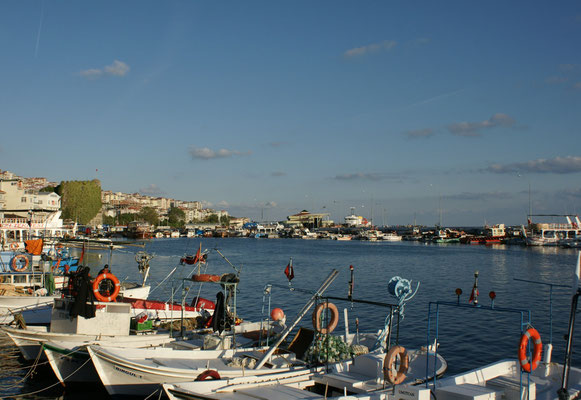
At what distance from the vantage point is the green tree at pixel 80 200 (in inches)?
5098

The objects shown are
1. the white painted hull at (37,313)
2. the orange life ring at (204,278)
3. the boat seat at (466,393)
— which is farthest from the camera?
the white painted hull at (37,313)

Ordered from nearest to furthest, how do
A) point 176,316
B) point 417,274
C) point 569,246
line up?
point 176,316
point 417,274
point 569,246

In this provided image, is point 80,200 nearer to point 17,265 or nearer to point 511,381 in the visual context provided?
point 17,265

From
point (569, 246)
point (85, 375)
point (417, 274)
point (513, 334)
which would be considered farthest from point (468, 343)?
point (569, 246)

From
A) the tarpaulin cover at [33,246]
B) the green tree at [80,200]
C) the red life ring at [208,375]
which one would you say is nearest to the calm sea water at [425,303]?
the red life ring at [208,375]

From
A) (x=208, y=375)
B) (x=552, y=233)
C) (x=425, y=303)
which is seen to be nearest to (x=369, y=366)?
(x=208, y=375)

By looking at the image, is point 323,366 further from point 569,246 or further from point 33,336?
point 569,246

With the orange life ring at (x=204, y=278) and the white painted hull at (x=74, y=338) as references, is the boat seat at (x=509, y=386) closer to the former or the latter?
the orange life ring at (x=204, y=278)

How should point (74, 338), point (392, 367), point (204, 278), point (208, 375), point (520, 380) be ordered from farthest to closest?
point (204, 278) < point (74, 338) < point (208, 375) < point (392, 367) < point (520, 380)

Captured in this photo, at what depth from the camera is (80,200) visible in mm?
131000

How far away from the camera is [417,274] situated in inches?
2153

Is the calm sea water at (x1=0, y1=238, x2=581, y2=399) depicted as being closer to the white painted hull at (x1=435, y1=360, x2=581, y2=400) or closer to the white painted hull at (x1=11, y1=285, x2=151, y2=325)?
the white painted hull at (x1=11, y1=285, x2=151, y2=325)

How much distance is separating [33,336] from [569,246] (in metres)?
Answer: 117

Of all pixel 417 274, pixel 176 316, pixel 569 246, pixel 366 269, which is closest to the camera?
pixel 176 316
